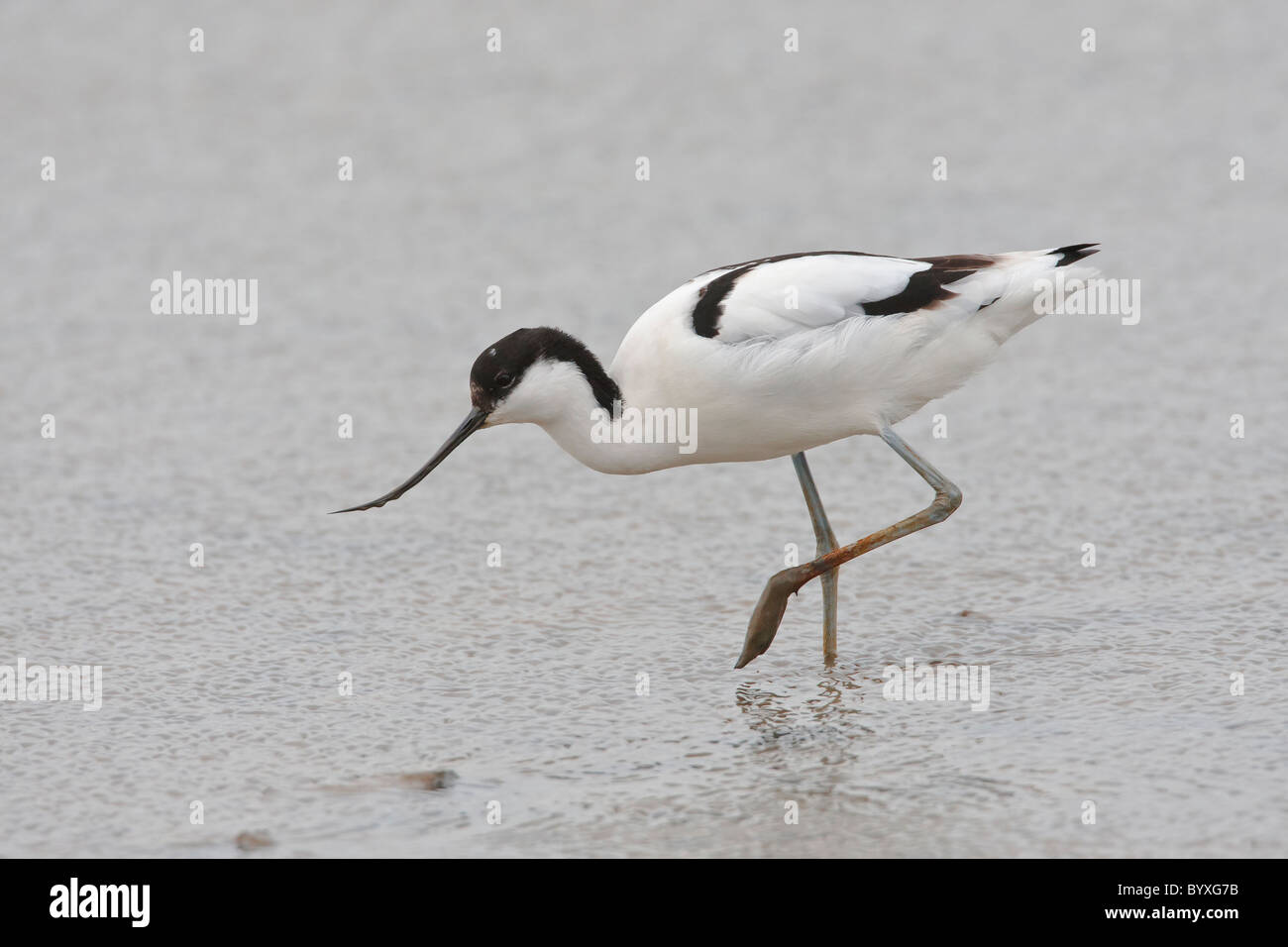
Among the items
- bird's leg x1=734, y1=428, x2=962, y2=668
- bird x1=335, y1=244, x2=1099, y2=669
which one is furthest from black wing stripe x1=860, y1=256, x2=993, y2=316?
bird's leg x1=734, y1=428, x2=962, y2=668

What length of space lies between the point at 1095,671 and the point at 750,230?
585cm

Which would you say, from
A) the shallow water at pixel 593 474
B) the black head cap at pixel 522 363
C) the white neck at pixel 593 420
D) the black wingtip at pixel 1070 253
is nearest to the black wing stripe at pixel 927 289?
the black wingtip at pixel 1070 253

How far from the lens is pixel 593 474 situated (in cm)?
817

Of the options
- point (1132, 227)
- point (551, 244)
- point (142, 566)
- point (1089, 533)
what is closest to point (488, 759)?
point (142, 566)

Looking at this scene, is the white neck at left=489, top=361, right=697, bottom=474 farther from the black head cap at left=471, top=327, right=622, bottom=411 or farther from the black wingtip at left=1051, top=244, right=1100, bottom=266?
the black wingtip at left=1051, top=244, right=1100, bottom=266

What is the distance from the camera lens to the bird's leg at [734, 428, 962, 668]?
590cm

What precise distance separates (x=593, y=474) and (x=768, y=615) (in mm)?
2386

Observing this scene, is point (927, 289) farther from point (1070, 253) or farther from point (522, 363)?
point (522, 363)

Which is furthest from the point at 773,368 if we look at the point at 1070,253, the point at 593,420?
the point at 1070,253

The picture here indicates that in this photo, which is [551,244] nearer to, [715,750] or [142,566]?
[142,566]

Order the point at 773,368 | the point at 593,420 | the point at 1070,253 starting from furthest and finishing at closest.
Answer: the point at 1070,253 < the point at 593,420 < the point at 773,368

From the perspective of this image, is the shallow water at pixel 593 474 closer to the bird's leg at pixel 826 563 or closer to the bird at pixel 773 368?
the bird's leg at pixel 826 563

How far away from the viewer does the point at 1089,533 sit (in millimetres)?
7148

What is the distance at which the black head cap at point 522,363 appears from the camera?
Answer: 5.89 metres
